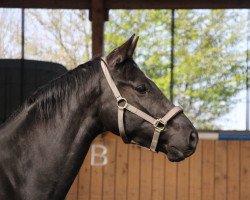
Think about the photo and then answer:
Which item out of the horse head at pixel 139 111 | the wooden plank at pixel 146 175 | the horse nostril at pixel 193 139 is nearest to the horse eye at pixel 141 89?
the horse head at pixel 139 111

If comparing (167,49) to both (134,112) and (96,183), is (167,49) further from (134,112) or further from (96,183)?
(134,112)

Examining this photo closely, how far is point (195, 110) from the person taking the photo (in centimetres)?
566

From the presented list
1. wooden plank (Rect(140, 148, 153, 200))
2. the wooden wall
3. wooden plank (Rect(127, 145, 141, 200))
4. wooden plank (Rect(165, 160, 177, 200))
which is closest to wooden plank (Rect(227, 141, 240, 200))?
the wooden wall

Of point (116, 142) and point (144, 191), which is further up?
point (116, 142)

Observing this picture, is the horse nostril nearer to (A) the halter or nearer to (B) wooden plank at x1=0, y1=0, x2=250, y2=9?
(A) the halter

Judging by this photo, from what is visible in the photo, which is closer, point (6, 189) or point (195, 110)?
point (6, 189)

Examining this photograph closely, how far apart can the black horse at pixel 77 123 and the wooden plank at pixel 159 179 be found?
2.98 m

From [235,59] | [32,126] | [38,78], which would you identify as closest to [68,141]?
[32,126]

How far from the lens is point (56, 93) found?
80.0 inches

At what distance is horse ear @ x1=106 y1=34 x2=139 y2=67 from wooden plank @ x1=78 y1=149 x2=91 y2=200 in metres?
3.10

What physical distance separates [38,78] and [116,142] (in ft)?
3.84

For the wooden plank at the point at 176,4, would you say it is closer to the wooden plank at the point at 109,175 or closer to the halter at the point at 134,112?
the wooden plank at the point at 109,175

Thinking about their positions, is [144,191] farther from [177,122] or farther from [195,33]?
[177,122]

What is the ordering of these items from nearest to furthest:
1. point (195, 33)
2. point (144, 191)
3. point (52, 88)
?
1. point (52, 88)
2. point (144, 191)
3. point (195, 33)
